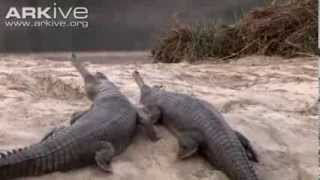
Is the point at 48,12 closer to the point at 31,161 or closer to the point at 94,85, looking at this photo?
the point at 94,85

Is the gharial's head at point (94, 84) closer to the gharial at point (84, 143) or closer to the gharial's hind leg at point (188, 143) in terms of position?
the gharial at point (84, 143)

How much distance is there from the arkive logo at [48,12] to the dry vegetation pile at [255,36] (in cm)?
163

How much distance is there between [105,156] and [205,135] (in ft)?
1.95

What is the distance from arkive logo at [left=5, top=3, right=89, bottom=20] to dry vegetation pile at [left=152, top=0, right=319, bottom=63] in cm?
163

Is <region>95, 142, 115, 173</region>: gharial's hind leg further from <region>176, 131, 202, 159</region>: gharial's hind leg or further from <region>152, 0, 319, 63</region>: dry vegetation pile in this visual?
<region>152, 0, 319, 63</region>: dry vegetation pile

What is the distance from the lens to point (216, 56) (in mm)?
7969

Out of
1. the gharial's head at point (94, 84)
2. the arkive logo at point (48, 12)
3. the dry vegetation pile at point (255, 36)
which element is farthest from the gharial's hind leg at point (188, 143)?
the arkive logo at point (48, 12)

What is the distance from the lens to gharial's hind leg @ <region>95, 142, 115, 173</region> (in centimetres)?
399

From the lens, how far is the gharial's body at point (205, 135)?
4105 millimetres

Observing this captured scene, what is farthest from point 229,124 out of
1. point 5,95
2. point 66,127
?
point 5,95

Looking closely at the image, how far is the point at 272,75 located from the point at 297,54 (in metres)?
1.18

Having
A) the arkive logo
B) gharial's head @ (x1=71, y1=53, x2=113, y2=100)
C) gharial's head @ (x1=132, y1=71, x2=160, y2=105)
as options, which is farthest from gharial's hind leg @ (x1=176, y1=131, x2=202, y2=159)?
the arkive logo

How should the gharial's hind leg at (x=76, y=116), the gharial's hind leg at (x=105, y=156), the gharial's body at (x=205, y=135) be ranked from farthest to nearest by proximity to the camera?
the gharial's hind leg at (x=76, y=116) → the gharial's body at (x=205, y=135) → the gharial's hind leg at (x=105, y=156)

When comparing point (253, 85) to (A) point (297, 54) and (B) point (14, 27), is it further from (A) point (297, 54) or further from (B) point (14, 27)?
(B) point (14, 27)
